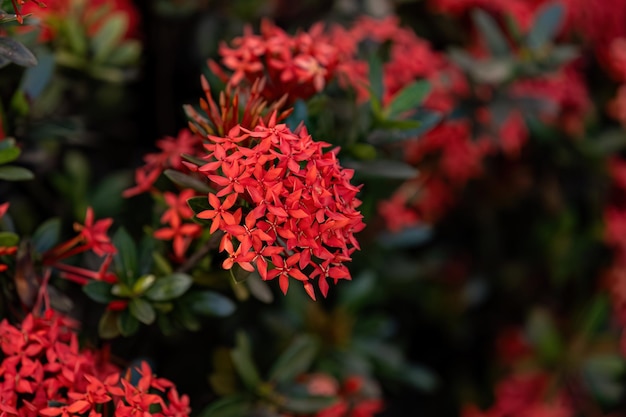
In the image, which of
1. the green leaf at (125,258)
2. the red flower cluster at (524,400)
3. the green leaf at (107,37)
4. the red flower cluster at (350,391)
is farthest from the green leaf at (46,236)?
the red flower cluster at (524,400)

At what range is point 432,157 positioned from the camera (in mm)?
1977

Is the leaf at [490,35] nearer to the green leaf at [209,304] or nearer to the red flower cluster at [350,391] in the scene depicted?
the red flower cluster at [350,391]

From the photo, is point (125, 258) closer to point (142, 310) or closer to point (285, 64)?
point (142, 310)

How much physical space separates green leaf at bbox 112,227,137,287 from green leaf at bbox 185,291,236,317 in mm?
99

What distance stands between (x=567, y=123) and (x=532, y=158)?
0.14 meters

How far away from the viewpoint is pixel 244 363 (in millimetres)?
1350

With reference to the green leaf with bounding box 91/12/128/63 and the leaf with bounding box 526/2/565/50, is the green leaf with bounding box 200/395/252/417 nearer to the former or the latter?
→ the green leaf with bounding box 91/12/128/63

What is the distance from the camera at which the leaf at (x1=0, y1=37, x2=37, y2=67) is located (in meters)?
1.08

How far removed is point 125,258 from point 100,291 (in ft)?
0.21

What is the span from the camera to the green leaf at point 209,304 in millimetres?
1212

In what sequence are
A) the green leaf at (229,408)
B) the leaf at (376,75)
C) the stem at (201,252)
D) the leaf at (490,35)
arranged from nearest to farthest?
1. the stem at (201,252)
2. the green leaf at (229,408)
3. the leaf at (376,75)
4. the leaf at (490,35)

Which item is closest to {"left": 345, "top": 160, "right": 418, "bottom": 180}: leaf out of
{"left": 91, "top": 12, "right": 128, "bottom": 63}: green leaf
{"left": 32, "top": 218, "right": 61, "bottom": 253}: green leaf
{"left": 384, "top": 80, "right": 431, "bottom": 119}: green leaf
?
{"left": 384, "top": 80, "right": 431, "bottom": 119}: green leaf

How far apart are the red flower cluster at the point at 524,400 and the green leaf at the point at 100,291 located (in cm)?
119

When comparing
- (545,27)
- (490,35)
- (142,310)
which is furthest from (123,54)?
(545,27)
